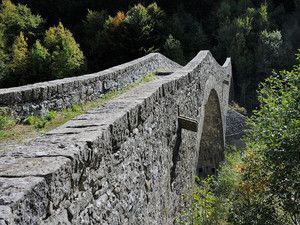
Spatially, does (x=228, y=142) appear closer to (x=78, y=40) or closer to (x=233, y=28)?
(x=233, y=28)

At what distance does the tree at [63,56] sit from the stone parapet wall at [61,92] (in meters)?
11.4

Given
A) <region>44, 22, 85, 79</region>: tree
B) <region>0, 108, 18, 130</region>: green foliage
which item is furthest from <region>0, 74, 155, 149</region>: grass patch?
<region>44, 22, 85, 79</region>: tree

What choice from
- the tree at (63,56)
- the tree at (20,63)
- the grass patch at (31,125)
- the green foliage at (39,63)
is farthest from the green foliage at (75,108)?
the tree at (20,63)

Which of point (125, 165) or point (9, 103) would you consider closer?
point (125, 165)

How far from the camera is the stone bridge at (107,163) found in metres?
1.72

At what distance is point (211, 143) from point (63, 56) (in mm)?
10595

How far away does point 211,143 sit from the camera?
49.2 feet

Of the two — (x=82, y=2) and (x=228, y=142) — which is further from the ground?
(x=82, y=2)

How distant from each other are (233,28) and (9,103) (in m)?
22.8

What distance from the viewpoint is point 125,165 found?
9.57 feet

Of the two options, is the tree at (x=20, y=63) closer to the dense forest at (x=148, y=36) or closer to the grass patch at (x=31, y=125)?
the dense forest at (x=148, y=36)

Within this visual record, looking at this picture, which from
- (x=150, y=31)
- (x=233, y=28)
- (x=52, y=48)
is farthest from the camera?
(x=233, y=28)

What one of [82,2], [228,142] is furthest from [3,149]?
[82,2]

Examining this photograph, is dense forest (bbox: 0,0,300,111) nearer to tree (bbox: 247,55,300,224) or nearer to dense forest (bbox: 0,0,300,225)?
dense forest (bbox: 0,0,300,225)
